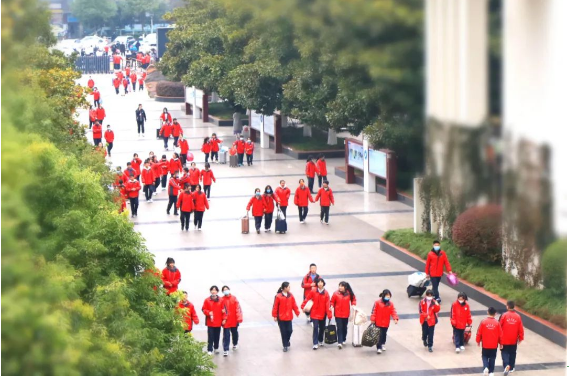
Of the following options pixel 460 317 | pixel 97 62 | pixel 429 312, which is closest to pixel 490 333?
pixel 460 317

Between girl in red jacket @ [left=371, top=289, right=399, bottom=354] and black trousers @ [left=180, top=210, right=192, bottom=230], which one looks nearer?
girl in red jacket @ [left=371, top=289, right=399, bottom=354]

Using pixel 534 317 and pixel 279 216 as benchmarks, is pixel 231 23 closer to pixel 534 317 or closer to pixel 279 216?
pixel 534 317

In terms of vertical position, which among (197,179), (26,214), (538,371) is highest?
(26,214)

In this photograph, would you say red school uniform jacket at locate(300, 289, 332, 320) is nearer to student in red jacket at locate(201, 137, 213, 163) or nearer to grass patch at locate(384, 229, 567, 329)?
grass patch at locate(384, 229, 567, 329)

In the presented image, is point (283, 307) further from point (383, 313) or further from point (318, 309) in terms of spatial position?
point (383, 313)

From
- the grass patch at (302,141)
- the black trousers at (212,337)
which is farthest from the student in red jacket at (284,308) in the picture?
the grass patch at (302,141)

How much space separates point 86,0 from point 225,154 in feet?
84.6

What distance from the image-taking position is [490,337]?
9.85m

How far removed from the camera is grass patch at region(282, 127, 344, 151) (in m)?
28.3

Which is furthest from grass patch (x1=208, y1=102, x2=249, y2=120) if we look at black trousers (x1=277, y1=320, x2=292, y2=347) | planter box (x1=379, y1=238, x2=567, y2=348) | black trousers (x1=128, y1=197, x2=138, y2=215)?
black trousers (x1=277, y1=320, x2=292, y2=347)

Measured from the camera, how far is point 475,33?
4.46 feet

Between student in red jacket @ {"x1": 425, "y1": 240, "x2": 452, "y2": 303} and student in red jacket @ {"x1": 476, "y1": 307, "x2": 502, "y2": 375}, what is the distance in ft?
7.90

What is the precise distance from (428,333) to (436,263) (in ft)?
4.84

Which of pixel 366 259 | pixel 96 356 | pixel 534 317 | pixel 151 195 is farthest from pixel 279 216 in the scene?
pixel 96 356
